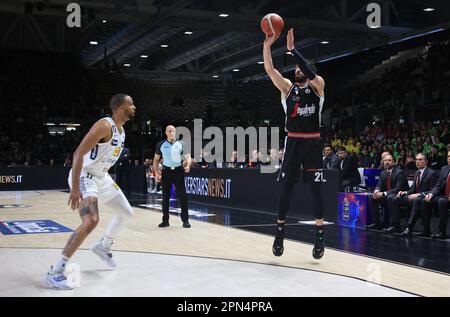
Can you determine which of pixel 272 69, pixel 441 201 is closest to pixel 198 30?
pixel 441 201

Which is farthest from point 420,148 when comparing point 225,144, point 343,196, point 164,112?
point 164,112

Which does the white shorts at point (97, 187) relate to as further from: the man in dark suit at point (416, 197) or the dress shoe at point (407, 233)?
the man in dark suit at point (416, 197)

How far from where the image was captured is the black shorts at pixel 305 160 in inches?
223

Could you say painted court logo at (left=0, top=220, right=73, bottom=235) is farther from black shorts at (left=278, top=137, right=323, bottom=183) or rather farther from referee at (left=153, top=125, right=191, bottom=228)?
black shorts at (left=278, top=137, right=323, bottom=183)

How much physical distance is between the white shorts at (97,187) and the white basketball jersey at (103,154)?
0.18 ft

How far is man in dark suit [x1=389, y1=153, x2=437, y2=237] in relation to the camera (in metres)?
8.16

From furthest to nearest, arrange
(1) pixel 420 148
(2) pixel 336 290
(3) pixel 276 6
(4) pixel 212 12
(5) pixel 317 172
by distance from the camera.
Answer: (3) pixel 276 6 → (4) pixel 212 12 → (1) pixel 420 148 → (5) pixel 317 172 → (2) pixel 336 290

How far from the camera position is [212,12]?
19.4m

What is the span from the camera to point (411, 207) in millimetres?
8641

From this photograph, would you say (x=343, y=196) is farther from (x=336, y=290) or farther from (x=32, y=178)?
(x=32, y=178)

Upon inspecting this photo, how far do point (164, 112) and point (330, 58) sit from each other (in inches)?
365

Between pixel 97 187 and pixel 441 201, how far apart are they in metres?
5.25

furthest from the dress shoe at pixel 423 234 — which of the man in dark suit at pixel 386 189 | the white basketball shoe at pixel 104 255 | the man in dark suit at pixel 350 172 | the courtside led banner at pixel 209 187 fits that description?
the courtside led banner at pixel 209 187

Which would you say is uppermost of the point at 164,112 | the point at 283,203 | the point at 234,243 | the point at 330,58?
the point at 330,58
